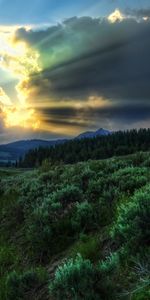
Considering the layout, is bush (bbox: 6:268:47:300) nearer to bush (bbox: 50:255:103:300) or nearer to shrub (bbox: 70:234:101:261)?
shrub (bbox: 70:234:101:261)

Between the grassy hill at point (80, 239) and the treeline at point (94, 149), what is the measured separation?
115119 millimetres

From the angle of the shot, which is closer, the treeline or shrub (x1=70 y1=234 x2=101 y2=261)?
shrub (x1=70 y1=234 x2=101 y2=261)

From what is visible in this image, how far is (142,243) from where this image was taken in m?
6.65

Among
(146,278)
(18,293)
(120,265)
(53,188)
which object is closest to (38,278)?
(18,293)

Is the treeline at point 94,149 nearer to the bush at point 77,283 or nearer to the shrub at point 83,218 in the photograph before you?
the shrub at point 83,218

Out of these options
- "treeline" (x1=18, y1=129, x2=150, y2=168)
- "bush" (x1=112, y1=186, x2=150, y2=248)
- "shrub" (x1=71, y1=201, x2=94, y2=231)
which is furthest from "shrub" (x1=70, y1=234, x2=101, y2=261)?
"treeline" (x1=18, y1=129, x2=150, y2=168)

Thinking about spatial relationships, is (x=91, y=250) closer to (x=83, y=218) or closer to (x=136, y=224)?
(x=136, y=224)

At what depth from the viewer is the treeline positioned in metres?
136

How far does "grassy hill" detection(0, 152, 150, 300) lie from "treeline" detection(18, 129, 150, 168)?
11512 cm

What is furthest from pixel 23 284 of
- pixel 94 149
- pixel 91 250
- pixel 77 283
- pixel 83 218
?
pixel 94 149

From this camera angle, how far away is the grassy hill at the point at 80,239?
5809 millimetres

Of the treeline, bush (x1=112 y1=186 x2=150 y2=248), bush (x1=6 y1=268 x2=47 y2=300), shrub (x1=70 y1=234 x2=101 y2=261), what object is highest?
the treeline

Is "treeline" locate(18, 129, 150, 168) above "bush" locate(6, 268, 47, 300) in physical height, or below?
above

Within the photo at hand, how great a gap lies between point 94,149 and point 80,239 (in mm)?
138832
